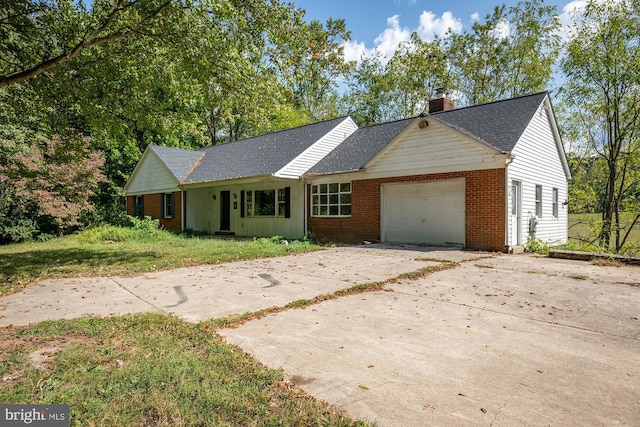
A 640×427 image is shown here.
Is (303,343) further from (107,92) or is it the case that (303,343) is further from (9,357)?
(107,92)

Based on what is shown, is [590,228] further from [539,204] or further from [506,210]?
[506,210]

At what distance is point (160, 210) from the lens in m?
22.5

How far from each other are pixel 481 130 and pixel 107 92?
1165cm

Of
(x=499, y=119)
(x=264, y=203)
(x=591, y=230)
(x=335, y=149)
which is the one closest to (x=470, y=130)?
(x=499, y=119)

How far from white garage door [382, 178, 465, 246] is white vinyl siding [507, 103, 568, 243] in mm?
1574

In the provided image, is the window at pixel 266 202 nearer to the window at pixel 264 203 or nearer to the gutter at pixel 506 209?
the window at pixel 264 203

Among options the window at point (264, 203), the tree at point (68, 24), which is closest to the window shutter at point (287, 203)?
the window at point (264, 203)

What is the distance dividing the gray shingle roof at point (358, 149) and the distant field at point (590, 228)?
8932 mm

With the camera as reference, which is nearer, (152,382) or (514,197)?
(152,382)

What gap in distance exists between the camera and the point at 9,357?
3.10 m

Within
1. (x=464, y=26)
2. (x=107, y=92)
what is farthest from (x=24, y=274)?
(x=464, y=26)

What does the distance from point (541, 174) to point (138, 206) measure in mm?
23318

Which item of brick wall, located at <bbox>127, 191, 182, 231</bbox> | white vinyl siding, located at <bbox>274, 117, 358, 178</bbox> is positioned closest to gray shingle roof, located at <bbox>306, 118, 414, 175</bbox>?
white vinyl siding, located at <bbox>274, 117, 358, 178</bbox>

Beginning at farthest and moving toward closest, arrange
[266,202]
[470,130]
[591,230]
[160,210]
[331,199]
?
1. [160,210]
2. [266,202]
3. [591,230]
4. [331,199]
5. [470,130]
